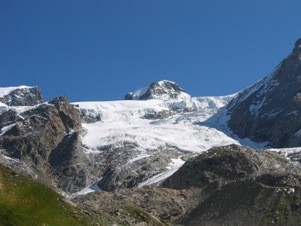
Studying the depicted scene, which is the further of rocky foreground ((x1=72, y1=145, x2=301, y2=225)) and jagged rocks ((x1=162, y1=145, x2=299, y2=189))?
jagged rocks ((x1=162, y1=145, x2=299, y2=189))

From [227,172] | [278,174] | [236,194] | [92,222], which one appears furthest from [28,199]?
[227,172]

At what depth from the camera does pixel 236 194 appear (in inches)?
4355

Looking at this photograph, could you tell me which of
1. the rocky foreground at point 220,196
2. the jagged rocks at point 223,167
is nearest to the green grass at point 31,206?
the rocky foreground at point 220,196

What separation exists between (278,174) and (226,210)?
68.1 ft

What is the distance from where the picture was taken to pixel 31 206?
4891 cm

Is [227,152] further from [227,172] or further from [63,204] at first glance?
[63,204]

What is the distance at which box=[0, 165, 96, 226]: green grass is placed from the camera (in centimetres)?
4556

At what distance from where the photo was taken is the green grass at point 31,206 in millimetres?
45562

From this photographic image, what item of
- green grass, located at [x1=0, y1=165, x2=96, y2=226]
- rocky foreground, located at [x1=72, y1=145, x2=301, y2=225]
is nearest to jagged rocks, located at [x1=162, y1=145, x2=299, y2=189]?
rocky foreground, located at [x1=72, y1=145, x2=301, y2=225]

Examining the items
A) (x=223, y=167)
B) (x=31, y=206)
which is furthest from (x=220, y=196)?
(x=31, y=206)

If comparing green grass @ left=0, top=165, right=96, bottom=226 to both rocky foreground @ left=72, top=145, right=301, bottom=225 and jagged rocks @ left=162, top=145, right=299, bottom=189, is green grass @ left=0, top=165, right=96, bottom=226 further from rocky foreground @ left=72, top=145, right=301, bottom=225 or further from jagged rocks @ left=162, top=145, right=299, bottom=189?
jagged rocks @ left=162, top=145, right=299, bottom=189

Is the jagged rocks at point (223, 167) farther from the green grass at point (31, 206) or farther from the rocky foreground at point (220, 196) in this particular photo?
the green grass at point (31, 206)

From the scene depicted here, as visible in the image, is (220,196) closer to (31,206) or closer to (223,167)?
(223,167)

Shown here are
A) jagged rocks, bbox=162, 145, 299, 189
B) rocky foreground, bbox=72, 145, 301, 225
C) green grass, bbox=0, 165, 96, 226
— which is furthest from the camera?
jagged rocks, bbox=162, 145, 299, 189
